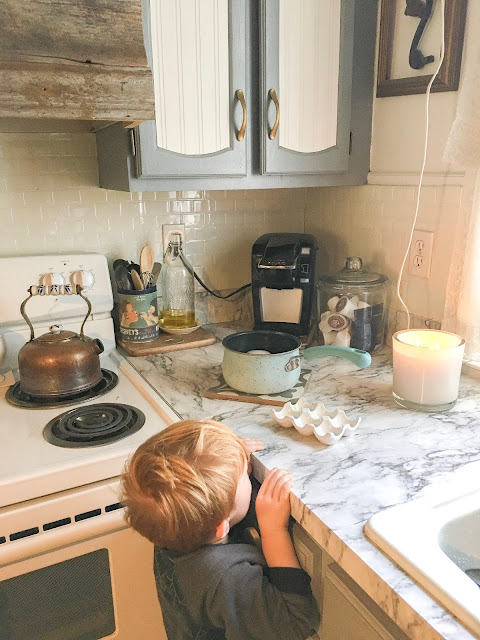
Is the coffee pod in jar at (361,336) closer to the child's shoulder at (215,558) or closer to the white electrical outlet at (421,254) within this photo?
the white electrical outlet at (421,254)

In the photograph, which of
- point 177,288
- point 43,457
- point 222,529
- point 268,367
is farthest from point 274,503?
point 177,288

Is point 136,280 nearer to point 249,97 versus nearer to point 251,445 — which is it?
point 249,97

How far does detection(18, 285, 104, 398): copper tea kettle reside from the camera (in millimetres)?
1281

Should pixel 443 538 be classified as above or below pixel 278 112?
below

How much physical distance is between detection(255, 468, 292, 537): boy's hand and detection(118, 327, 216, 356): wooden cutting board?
0.71 meters

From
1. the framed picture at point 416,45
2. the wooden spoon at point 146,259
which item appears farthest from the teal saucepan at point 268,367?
the framed picture at point 416,45

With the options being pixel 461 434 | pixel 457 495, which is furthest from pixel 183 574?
pixel 461 434

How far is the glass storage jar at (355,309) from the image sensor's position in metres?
1.51

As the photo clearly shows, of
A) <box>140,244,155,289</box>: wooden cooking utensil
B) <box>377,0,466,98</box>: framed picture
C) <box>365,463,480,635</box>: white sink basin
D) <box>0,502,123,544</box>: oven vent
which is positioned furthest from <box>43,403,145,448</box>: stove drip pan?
<box>377,0,466,98</box>: framed picture

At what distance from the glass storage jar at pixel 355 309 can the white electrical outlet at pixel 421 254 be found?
0.30 ft

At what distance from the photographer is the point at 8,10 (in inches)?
38.5

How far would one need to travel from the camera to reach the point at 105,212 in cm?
162

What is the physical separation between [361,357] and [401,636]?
24.0 inches

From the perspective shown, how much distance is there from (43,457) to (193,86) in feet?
2.97
